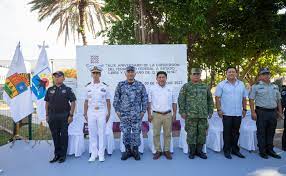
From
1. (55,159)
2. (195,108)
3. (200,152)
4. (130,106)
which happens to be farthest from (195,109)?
(55,159)

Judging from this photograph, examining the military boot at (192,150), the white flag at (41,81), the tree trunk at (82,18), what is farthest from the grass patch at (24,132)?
the tree trunk at (82,18)

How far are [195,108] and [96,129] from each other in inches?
74.0

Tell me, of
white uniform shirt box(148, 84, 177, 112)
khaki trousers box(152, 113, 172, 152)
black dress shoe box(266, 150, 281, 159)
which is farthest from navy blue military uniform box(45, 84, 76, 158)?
black dress shoe box(266, 150, 281, 159)

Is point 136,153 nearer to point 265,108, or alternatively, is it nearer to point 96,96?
point 96,96

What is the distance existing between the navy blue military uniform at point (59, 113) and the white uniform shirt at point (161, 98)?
4.95 feet

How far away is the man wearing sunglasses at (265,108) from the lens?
650 centimetres

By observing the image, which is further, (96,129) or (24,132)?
(24,132)

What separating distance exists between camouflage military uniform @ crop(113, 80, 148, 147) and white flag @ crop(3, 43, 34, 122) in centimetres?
264

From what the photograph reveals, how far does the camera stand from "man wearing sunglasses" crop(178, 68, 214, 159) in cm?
647

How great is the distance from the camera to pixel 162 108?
21.7 feet

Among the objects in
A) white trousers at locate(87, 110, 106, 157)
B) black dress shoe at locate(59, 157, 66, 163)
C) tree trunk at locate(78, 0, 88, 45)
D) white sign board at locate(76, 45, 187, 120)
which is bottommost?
black dress shoe at locate(59, 157, 66, 163)

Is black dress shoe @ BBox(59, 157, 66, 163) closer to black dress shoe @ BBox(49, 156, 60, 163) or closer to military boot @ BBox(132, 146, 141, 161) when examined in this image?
black dress shoe @ BBox(49, 156, 60, 163)

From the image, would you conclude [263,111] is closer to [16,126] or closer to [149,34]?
[16,126]

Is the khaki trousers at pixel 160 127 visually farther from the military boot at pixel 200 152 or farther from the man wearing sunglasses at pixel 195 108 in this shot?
the military boot at pixel 200 152
